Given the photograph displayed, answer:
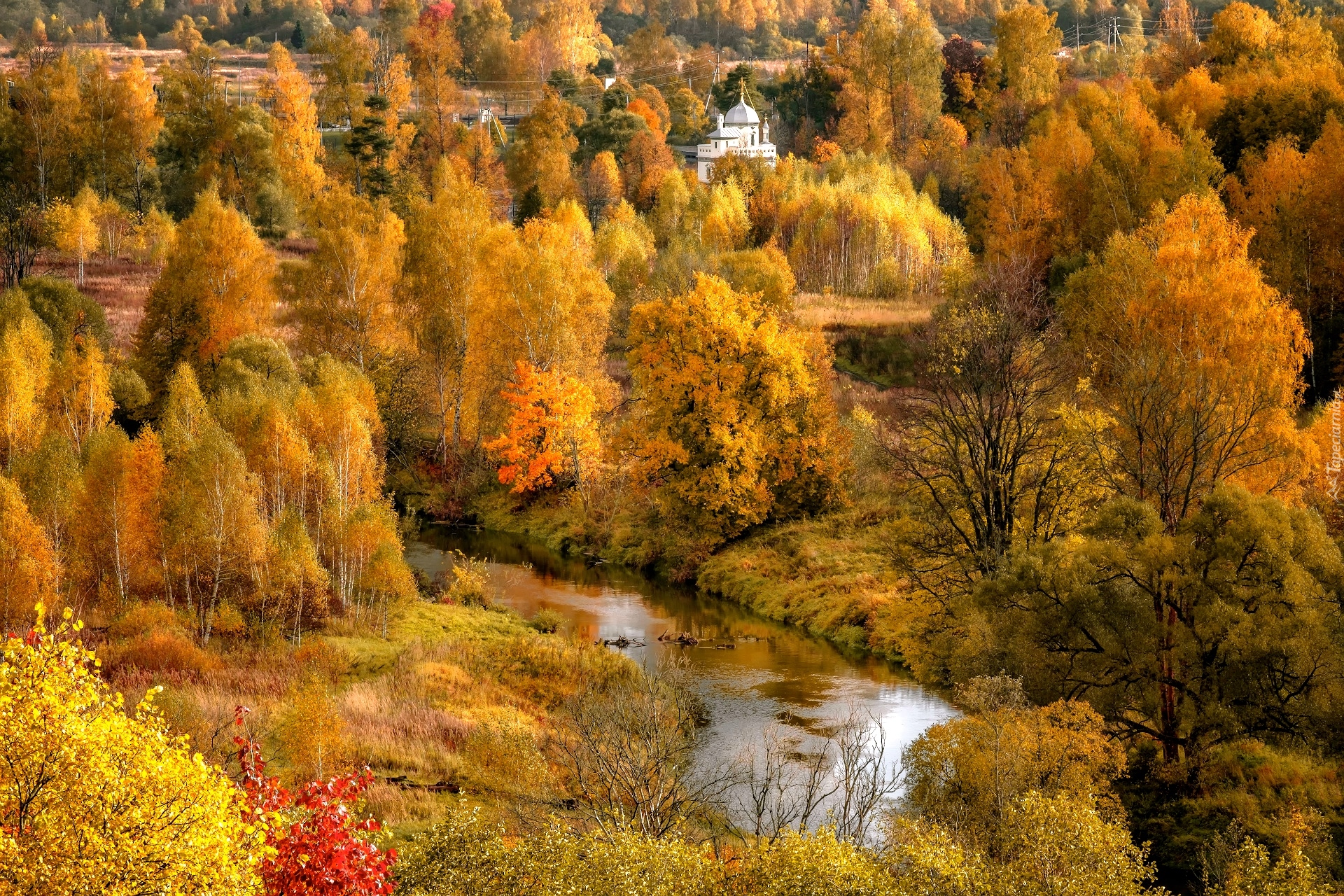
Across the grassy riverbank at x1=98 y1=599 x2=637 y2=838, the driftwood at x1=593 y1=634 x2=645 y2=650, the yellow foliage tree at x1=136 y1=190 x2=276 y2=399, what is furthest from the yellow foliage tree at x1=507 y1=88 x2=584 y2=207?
the grassy riverbank at x1=98 y1=599 x2=637 y2=838

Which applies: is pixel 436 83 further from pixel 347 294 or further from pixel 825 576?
pixel 825 576

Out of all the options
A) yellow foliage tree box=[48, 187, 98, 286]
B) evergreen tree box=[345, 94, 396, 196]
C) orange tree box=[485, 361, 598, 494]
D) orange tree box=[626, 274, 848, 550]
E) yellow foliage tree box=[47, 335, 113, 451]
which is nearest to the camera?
yellow foliage tree box=[47, 335, 113, 451]

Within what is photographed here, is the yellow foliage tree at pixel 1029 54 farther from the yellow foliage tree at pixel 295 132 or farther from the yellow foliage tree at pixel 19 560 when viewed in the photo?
the yellow foliage tree at pixel 19 560

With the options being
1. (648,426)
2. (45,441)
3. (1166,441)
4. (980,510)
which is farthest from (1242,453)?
(45,441)

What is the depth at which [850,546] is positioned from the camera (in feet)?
139

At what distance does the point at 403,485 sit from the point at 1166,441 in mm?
32109

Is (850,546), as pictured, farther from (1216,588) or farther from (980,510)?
(1216,588)

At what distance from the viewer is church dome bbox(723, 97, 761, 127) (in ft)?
327

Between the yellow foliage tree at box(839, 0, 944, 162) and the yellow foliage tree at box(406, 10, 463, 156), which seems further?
the yellow foliage tree at box(406, 10, 463, 156)

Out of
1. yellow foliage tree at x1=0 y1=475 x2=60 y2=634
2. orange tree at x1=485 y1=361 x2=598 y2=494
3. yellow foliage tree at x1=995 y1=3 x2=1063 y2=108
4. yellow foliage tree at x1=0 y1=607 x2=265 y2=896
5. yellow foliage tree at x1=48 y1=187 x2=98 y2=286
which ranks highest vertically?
yellow foliage tree at x1=995 y1=3 x2=1063 y2=108

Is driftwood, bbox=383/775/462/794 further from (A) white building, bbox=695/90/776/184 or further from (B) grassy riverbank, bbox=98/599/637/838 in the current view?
(A) white building, bbox=695/90/776/184

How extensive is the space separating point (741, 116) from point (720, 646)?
2718 inches

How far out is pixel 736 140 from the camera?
98.6 metres

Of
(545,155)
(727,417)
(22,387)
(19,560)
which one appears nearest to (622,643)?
(727,417)
